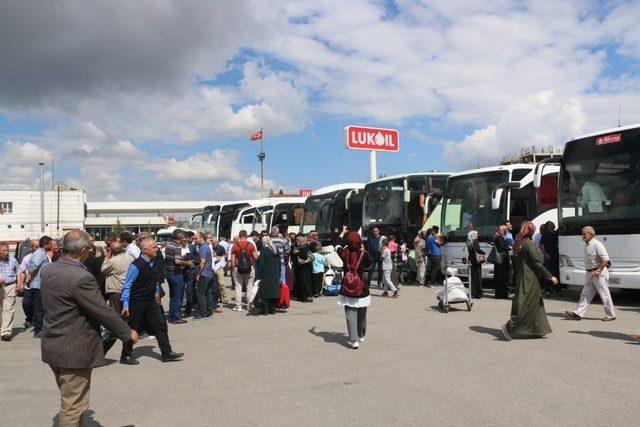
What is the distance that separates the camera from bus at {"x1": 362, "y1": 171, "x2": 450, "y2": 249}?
18.8 metres

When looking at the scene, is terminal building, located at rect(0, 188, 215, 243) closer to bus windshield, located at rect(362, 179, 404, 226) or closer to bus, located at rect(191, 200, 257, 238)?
bus, located at rect(191, 200, 257, 238)

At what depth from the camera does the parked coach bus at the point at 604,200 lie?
11.1 meters

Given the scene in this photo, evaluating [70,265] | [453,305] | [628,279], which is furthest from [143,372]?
[628,279]

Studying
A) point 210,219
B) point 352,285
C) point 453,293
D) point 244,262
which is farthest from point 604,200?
point 210,219

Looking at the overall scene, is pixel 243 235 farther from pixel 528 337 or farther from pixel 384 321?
pixel 528 337

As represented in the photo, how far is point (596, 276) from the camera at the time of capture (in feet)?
32.0

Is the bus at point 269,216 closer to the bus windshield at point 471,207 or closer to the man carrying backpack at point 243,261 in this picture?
the bus windshield at point 471,207

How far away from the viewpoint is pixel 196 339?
30.8 ft

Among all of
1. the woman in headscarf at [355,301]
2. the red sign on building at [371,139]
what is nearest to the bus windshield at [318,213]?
the red sign on building at [371,139]

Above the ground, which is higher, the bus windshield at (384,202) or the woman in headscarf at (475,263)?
the bus windshield at (384,202)

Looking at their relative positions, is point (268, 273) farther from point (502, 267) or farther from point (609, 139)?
point (609, 139)

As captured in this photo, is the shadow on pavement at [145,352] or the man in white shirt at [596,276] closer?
the shadow on pavement at [145,352]

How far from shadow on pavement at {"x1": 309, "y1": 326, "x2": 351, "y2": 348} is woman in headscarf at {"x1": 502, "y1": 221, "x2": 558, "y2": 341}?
2429mm

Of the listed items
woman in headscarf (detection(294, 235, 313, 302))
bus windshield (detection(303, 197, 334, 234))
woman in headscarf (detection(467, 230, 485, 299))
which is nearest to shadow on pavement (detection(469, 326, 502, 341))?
woman in headscarf (detection(467, 230, 485, 299))
